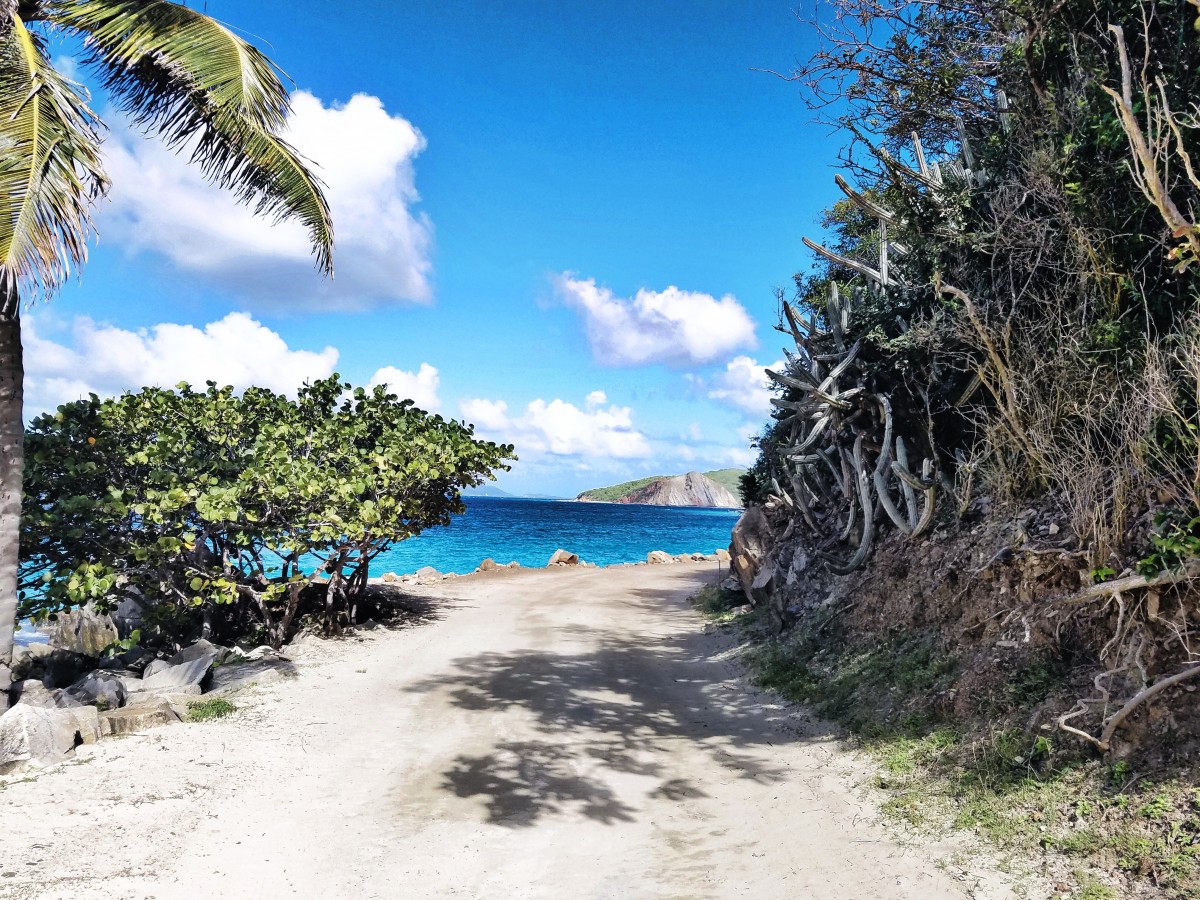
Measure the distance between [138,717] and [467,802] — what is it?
12.9 feet

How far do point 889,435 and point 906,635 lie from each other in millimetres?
3015

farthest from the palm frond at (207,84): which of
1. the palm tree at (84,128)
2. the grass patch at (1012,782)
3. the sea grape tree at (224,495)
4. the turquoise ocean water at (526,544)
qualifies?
the turquoise ocean water at (526,544)

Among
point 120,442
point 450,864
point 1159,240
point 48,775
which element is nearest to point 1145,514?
point 1159,240

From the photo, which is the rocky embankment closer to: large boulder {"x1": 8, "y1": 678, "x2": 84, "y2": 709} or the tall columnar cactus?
large boulder {"x1": 8, "y1": 678, "x2": 84, "y2": 709}

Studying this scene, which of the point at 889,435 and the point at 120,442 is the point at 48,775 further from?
the point at 889,435

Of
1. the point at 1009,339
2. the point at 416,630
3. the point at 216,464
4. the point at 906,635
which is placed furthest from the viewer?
the point at 416,630

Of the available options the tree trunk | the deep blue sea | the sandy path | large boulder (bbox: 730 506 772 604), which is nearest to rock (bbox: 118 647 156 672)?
the sandy path

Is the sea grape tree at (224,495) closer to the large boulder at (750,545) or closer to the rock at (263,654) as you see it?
the rock at (263,654)

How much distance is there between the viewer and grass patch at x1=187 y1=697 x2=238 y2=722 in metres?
8.24

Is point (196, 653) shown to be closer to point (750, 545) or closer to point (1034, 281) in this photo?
point (750, 545)

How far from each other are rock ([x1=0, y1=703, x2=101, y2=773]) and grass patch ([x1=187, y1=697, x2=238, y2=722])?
104 cm

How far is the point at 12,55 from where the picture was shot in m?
7.10

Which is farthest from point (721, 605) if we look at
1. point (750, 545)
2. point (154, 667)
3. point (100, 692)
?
point (100, 692)

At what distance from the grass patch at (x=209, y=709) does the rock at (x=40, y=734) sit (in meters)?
1.04
